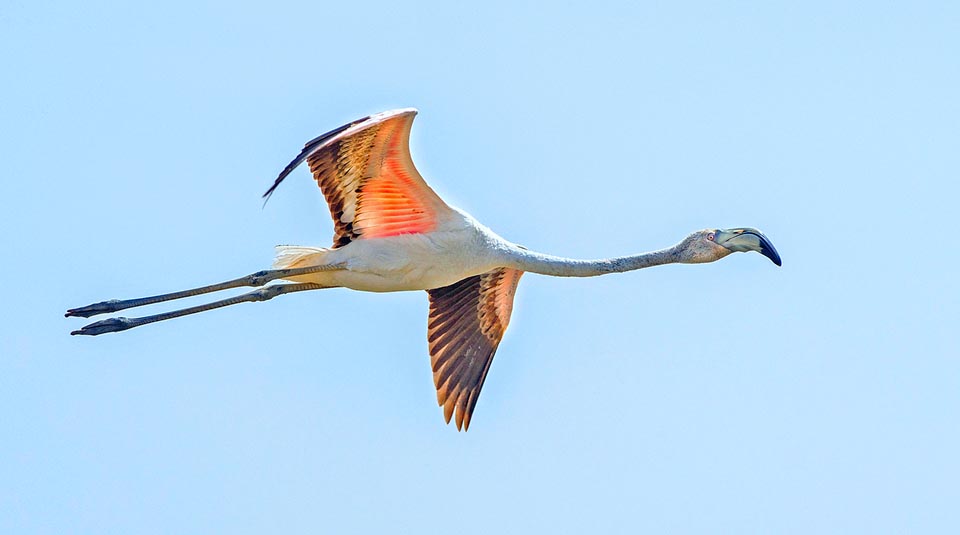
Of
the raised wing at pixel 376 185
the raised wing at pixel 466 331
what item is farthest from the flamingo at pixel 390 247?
the raised wing at pixel 466 331

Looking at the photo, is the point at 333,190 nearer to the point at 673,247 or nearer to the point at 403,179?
the point at 403,179

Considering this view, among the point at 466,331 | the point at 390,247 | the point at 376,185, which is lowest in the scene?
the point at 466,331

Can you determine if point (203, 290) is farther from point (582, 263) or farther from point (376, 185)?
point (582, 263)

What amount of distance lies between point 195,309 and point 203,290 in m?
0.62

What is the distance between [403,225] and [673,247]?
10.8 feet

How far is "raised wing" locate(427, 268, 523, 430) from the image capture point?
21.5 m

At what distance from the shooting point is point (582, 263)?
2000 cm

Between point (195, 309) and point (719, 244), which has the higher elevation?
point (719, 244)

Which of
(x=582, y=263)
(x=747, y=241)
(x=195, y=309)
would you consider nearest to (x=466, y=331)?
(x=582, y=263)

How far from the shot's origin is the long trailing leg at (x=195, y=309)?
65.8 feet

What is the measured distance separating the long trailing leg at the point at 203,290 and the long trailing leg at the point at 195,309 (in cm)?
43

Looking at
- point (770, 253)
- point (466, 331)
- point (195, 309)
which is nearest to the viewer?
point (770, 253)

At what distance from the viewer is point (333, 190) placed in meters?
19.2

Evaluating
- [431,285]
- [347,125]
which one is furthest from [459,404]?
[347,125]
